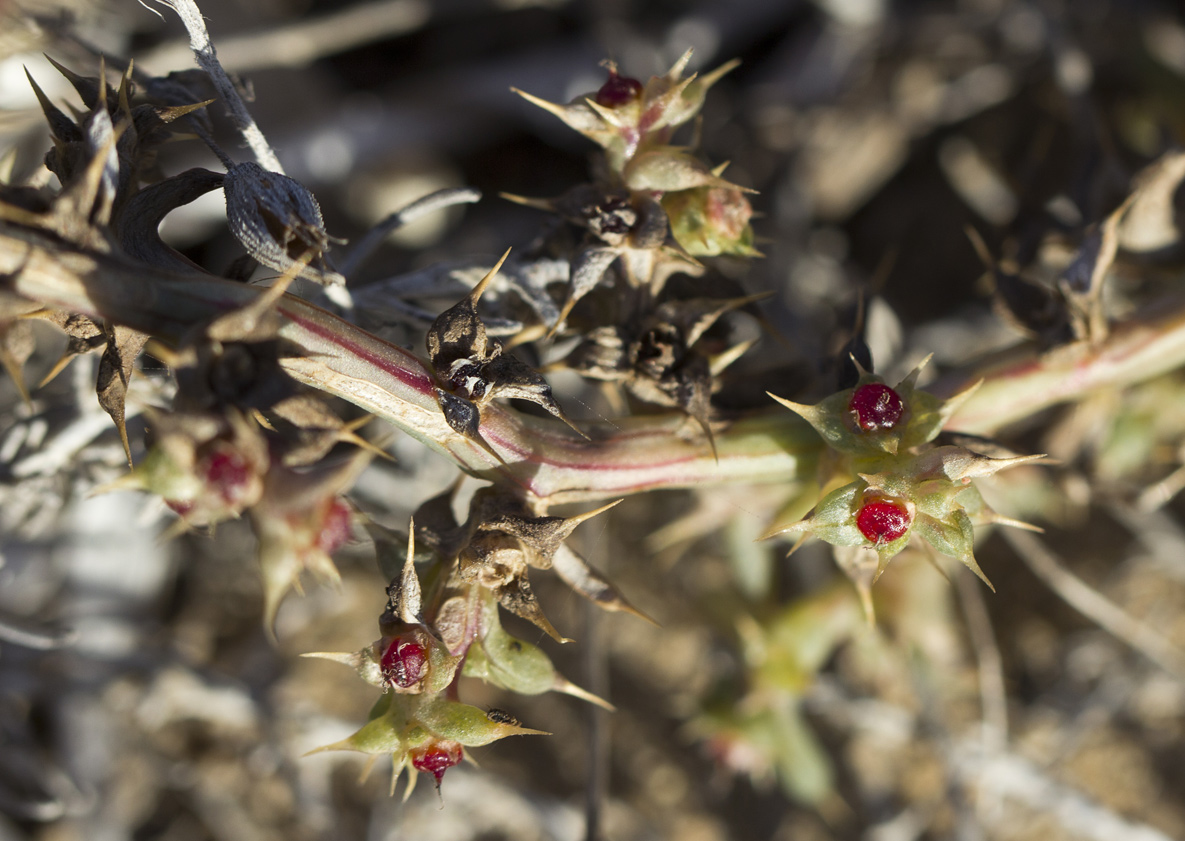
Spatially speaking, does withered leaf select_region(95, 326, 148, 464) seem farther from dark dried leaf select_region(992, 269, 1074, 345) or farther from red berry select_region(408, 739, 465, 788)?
dark dried leaf select_region(992, 269, 1074, 345)

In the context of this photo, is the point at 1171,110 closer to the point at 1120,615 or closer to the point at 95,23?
the point at 1120,615

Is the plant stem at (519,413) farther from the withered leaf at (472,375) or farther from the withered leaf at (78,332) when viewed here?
the withered leaf at (78,332)

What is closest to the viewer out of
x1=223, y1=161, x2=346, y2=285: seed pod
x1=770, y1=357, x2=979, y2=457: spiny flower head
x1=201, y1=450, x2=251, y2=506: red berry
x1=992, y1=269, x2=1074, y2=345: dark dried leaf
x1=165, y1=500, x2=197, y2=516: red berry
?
x1=201, y1=450, x2=251, y2=506: red berry

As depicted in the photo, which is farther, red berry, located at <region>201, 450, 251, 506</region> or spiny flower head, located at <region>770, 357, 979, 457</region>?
spiny flower head, located at <region>770, 357, 979, 457</region>

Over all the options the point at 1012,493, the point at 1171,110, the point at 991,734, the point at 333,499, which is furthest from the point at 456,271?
the point at 1171,110

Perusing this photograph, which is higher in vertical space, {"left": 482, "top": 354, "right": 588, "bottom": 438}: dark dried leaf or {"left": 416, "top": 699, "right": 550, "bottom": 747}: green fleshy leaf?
{"left": 482, "top": 354, "right": 588, "bottom": 438}: dark dried leaf

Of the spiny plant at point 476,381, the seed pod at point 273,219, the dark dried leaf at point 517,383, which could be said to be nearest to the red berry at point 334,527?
→ the spiny plant at point 476,381

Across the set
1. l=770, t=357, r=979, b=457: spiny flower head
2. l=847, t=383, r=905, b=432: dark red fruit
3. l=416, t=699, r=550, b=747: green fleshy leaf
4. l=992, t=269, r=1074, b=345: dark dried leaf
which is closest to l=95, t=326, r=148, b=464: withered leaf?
l=416, t=699, r=550, b=747: green fleshy leaf
